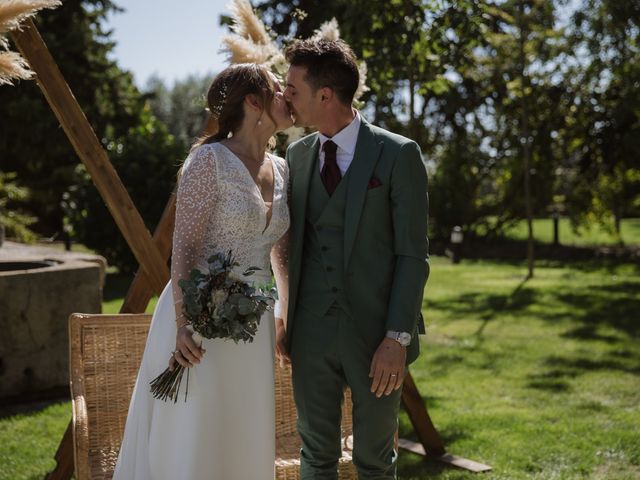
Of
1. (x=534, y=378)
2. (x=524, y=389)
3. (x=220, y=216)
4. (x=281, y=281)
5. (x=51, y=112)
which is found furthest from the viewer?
(x=51, y=112)

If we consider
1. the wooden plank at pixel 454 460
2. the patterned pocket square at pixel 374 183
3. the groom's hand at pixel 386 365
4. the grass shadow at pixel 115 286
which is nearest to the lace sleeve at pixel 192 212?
the patterned pocket square at pixel 374 183

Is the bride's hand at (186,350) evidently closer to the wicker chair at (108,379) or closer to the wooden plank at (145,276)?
the wicker chair at (108,379)

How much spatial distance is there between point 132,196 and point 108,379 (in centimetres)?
876

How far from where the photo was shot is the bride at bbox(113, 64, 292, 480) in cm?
280

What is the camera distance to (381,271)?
275 cm

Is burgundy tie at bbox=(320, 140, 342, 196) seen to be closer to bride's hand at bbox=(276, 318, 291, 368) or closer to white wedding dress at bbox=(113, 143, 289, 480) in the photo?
white wedding dress at bbox=(113, 143, 289, 480)

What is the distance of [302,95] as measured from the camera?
2775 mm

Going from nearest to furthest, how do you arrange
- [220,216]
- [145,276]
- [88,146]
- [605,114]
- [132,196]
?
[220,216] → [88,146] → [145,276] → [132,196] → [605,114]

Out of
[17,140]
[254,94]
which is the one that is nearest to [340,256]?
[254,94]

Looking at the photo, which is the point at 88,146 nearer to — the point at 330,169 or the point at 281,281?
the point at 281,281

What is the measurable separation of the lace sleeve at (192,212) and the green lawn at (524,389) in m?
2.22

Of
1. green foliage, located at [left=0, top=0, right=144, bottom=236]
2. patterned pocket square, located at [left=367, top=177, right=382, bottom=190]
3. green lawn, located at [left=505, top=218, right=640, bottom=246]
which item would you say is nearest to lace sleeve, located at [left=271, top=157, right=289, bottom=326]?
patterned pocket square, located at [left=367, top=177, right=382, bottom=190]

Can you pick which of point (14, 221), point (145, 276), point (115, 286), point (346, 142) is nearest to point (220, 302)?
point (346, 142)

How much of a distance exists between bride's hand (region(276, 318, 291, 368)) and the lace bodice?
0.23 m
